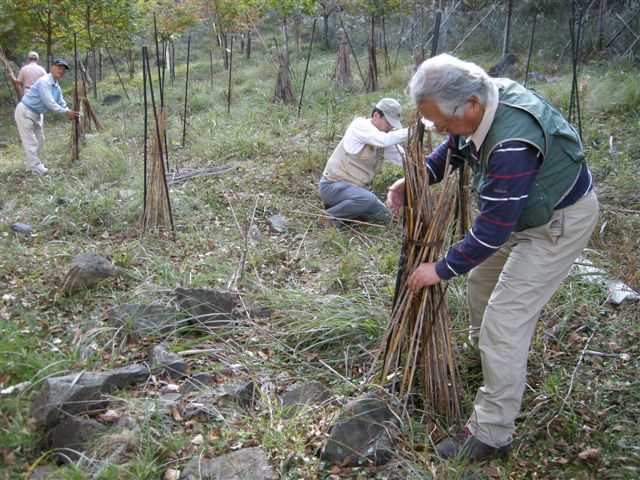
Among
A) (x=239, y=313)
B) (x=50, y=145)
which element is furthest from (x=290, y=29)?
(x=239, y=313)

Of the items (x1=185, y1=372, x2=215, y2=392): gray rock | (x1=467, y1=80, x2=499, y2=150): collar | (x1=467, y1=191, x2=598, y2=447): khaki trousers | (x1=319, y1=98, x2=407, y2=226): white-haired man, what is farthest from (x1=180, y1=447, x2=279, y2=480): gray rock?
(x1=319, y1=98, x2=407, y2=226): white-haired man

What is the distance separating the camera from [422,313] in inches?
86.9

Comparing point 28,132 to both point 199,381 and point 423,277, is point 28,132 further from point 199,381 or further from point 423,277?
point 423,277

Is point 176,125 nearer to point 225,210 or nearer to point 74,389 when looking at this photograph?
point 225,210

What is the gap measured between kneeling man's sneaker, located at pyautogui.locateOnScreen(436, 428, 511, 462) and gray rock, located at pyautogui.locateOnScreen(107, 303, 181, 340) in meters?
1.48

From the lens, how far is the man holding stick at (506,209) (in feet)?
5.92

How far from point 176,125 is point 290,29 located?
12.8m

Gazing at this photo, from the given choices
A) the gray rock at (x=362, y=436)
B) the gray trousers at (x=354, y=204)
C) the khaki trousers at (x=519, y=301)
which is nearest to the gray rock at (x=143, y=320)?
the gray rock at (x=362, y=436)

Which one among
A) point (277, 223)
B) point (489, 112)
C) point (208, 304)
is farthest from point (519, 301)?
point (277, 223)

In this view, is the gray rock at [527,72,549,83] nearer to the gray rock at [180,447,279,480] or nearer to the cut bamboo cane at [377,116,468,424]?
the cut bamboo cane at [377,116,468,424]

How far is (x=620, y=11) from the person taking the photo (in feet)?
33.3

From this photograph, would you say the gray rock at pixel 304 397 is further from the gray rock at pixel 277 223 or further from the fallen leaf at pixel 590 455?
the gray rock at pixel 277 223

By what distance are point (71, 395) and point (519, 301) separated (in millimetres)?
1792

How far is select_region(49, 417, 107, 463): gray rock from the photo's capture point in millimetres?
2125
